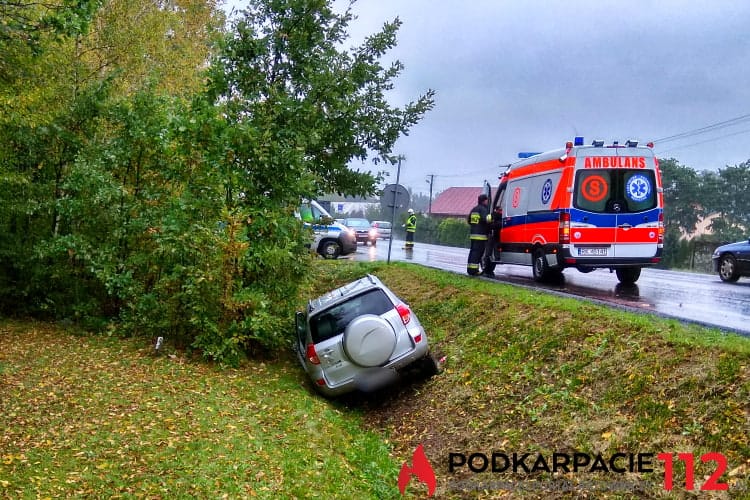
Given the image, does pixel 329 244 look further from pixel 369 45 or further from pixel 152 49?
pixel 369 45

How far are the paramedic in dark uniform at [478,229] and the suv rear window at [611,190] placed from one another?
216 cm

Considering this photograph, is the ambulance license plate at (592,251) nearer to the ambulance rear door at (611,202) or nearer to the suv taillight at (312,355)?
the ambulance rear door at (611,202)

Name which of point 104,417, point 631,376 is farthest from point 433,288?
point 104,417

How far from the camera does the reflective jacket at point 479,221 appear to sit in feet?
41.7

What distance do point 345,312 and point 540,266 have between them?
5.41 m

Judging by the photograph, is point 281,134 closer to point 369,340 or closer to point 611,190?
point 369,340

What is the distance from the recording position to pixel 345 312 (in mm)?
8648

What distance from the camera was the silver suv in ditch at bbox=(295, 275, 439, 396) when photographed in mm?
8148

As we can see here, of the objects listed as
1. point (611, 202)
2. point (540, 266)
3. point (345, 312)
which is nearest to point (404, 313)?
point (345, 312)

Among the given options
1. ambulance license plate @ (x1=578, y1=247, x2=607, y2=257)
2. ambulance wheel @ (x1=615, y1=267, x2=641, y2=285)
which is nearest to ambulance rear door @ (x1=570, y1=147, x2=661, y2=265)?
ambulance license plate @ (x1=578, y1=247, x2=607, y2=257)

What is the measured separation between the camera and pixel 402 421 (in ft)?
26.6

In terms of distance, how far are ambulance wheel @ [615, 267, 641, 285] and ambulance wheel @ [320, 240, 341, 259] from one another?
446 inches

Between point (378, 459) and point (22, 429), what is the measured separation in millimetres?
3750

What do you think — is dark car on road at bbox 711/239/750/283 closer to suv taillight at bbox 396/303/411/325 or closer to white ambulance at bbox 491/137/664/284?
white ambulance at bbox 491/137/664/284
